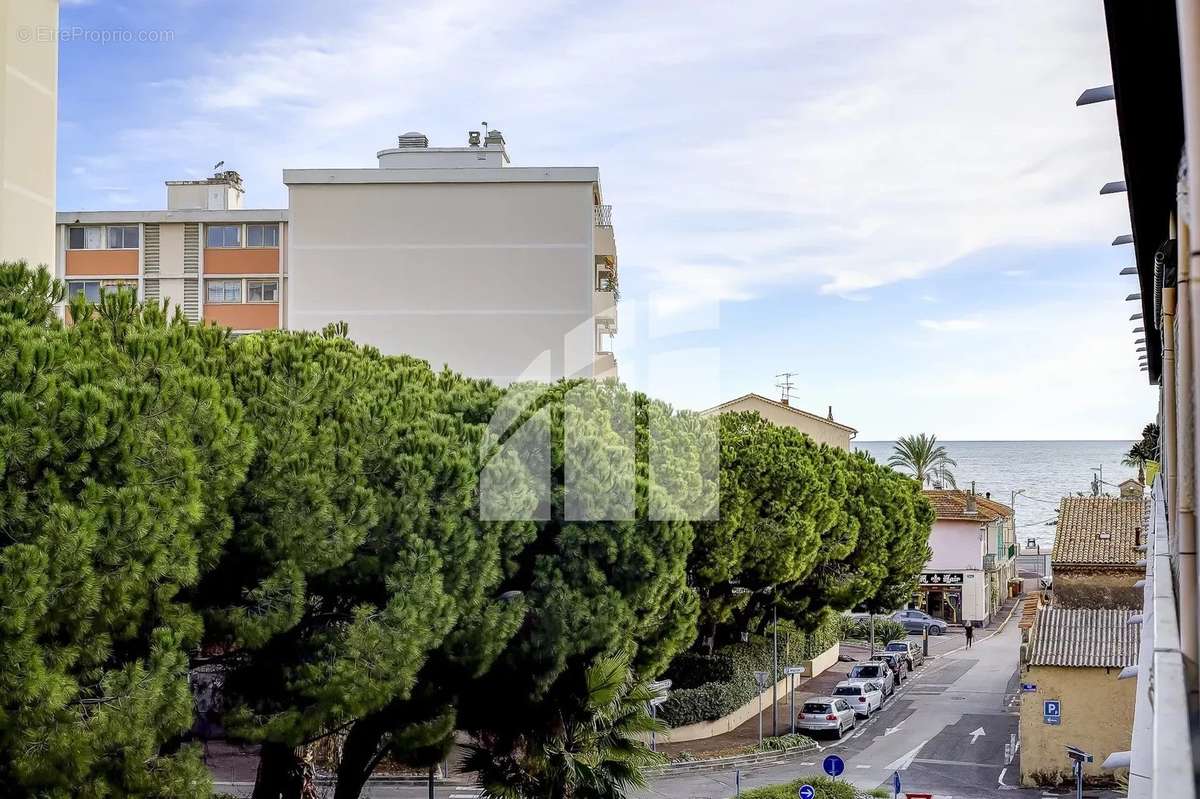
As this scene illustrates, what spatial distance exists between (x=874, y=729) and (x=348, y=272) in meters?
22.7

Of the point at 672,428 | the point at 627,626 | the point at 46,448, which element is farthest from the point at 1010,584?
the point at 46,448

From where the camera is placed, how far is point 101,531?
40.4 feet

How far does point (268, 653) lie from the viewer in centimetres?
1645

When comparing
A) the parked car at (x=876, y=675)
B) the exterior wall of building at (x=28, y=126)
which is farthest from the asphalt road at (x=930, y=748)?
the exterior wall of building at (x=28, y=126)

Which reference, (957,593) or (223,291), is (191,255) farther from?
(957,593)

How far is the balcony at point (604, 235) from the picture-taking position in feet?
137

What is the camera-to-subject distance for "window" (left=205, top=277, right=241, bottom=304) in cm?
4753

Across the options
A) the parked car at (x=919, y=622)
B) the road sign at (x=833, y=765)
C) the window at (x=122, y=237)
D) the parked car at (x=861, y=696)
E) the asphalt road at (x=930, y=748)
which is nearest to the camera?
the road sign at (x=833, y=765)

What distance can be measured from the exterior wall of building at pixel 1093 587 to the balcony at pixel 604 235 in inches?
688

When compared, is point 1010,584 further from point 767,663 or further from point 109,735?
point 109,735

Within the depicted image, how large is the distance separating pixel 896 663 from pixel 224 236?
97.7ft

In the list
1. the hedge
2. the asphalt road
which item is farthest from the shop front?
the hedge

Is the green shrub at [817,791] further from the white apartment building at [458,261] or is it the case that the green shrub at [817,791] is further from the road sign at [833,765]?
the white apartment building at [458,261]

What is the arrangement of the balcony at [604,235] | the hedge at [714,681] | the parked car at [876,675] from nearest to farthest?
the hedge at [714,681]
the parked car at [876,675]
the balcony at [604,235]
